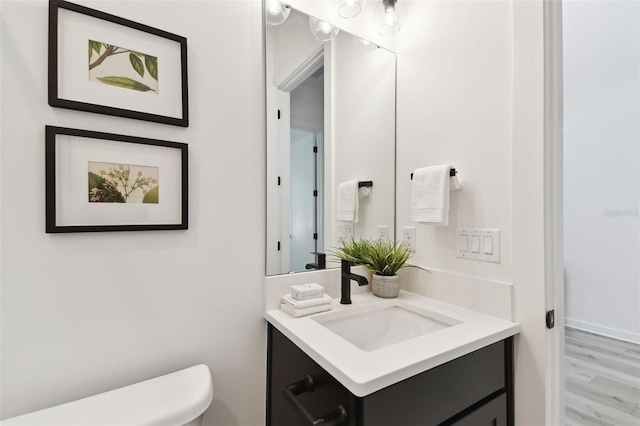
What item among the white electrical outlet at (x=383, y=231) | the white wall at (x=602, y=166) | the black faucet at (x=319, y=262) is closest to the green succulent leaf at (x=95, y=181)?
the black faucet at (x=319, y=262)

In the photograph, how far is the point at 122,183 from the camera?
3.03 ft

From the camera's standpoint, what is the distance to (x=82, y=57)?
87 cm

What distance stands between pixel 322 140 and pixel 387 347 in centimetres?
94

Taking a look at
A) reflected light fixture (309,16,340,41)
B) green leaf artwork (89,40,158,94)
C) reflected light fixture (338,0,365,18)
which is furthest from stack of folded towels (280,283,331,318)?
reflected light fixture (338,0,365,18)

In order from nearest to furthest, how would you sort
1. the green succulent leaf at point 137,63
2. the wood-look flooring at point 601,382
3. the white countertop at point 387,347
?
the white countertop at point 387,347 → the green succulent leaf at point 137,63 → the wood-look flooring at point 601,382

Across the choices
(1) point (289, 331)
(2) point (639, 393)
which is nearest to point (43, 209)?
(1) point (289, 331)

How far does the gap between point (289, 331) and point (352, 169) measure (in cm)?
85

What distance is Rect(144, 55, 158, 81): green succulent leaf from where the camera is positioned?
966 mm

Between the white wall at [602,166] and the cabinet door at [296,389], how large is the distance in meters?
3.23

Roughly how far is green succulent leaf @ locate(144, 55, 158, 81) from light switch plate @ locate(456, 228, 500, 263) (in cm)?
127

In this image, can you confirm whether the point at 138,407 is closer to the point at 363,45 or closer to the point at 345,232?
the point at 345,232

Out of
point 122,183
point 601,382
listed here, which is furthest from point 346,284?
point 601,382

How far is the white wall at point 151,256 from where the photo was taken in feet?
2.61

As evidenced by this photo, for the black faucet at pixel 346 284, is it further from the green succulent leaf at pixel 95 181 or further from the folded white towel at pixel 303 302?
the green succulent leaf at pixel 95 181
